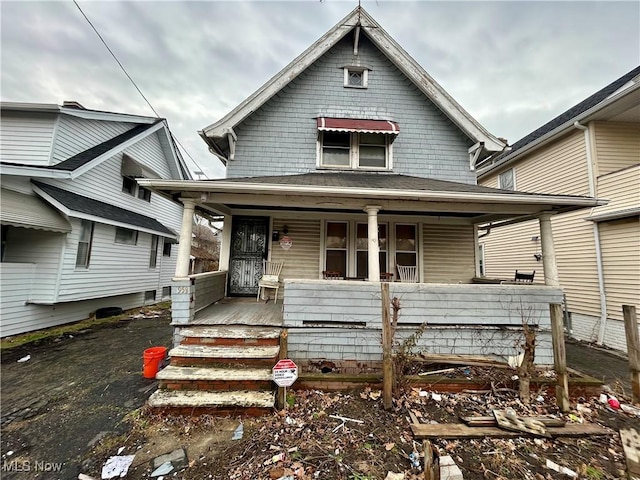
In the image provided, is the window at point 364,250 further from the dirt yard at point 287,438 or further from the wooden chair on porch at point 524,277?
the wooden chair on porch at point 524,277

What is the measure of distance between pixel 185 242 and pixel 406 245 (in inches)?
211

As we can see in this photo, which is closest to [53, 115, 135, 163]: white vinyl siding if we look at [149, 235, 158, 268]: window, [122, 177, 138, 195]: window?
[122, 177, 138, 195]: window

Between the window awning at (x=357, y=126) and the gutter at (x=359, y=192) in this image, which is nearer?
the gutter at (x=359, y=192)

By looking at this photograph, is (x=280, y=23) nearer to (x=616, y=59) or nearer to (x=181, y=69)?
(x=181, y=69)

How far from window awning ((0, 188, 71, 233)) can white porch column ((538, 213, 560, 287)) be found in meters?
11.4

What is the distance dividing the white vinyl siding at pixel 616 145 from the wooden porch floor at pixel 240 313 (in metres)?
9.91

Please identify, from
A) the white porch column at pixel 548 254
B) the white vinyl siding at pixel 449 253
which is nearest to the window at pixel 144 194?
the white vinyl siding at pixel 449 253

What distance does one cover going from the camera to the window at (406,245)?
21.5ft

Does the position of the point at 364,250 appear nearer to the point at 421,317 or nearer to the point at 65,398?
the point at 421,317

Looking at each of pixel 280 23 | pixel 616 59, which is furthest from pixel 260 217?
pixel 616 59

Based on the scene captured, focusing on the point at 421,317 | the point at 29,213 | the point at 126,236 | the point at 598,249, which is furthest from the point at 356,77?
the point at 126,236

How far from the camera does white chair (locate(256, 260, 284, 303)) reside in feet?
19.4

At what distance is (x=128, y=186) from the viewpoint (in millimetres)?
9680

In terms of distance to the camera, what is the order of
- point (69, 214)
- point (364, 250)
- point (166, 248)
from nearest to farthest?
point (69, 214) → point (364, 250) → point (166, 248)
